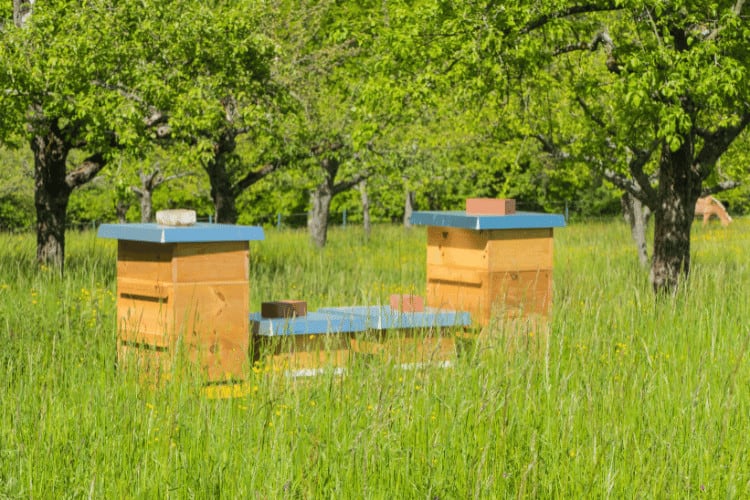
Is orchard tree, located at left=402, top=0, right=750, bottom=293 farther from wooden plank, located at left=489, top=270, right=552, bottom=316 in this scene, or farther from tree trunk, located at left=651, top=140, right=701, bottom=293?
wooden plank, located at left=489, top=270, right=552, bottom=316

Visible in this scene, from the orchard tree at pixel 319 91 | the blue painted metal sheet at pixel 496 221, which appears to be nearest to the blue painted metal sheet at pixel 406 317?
the blue painted metal sheet at pixel 496 221

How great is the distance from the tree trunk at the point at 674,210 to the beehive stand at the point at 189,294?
22.9ft

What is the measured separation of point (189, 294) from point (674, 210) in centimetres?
767

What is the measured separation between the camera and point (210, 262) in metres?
7.43

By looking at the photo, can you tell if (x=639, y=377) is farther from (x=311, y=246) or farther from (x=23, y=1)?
(x=311, y=246)

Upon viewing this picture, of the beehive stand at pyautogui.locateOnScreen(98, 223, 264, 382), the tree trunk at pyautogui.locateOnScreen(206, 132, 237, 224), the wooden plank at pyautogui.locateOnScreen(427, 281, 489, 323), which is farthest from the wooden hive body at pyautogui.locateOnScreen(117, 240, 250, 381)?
the tree trunk at pyautogui.locateOnScreen(206, 132, 237, 224)

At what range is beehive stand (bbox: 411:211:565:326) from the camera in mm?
8930

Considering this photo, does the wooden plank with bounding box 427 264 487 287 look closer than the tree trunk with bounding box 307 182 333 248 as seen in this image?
Yes

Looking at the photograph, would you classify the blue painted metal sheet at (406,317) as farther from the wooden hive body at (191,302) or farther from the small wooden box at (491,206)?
the small wooden box at (491,206)

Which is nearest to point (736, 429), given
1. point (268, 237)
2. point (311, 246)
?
point (311, 246)

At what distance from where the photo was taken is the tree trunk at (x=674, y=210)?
12914 millimetres

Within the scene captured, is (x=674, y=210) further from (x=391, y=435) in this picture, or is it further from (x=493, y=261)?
(x=391, y=435)

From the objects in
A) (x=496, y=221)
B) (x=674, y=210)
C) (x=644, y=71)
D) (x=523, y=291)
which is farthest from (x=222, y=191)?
(x=496, y=221)

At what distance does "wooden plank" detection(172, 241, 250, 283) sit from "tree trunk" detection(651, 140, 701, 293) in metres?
6.90
